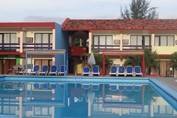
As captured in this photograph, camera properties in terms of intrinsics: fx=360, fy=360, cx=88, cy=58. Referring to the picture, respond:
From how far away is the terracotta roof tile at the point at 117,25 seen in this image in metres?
33.9

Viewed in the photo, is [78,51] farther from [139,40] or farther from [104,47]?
[139,40]

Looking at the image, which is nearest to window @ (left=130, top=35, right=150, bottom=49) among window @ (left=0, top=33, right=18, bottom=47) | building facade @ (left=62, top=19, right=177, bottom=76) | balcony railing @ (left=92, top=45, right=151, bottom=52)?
building facade @ (left=62, top=19, right=177, bottom=76)

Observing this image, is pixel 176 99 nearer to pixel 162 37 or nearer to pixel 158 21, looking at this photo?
pixel 162 37

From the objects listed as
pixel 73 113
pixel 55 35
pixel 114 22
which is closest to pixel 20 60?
pixel 55 35

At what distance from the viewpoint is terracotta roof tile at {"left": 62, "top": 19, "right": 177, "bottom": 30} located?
111 feet

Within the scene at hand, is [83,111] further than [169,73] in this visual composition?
No

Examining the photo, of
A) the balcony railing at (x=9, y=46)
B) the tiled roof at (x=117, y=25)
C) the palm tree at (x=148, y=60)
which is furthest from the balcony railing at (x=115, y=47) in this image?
the balcony railing at (x=9, y=46)

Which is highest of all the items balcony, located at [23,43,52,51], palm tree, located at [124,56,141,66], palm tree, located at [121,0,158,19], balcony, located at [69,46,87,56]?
palm tree, located at [121,0,158,19]

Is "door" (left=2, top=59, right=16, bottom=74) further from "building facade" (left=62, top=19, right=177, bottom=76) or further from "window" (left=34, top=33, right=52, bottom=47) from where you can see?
"building facade" (left=62, top=19, right=177, bottom=76)

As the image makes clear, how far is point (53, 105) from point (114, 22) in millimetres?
24443

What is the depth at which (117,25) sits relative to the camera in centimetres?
3534

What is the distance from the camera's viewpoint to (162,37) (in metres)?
34.3

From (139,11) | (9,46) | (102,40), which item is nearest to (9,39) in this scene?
(9,46)

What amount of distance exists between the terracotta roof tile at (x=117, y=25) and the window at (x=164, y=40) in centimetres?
103
